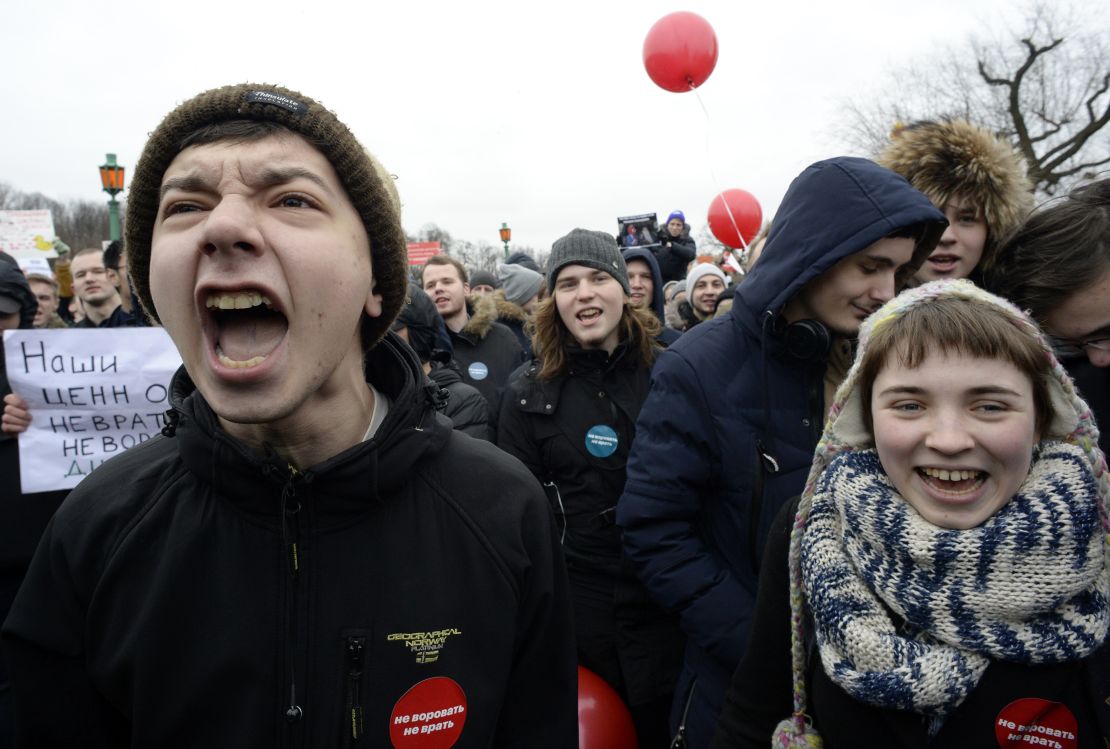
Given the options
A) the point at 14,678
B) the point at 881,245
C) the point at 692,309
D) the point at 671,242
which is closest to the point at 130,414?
the point at 14,678

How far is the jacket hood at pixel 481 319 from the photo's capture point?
514 centimetres

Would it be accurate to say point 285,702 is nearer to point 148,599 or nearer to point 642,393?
point 148,599

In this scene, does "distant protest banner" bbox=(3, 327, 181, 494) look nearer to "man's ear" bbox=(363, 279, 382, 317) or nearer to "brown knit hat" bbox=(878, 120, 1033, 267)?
"man's ear" bbox=(363, 279, 382, 317)

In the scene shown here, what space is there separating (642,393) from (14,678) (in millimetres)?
2353

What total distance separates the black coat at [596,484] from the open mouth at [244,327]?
1.79 metres

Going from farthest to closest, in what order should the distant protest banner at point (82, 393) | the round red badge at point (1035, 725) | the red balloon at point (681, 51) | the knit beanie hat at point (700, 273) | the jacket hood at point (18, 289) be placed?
1. the red balloon at point (681, 51)
2. the knit beanie hat at point (700, 273)
3. the jacket hood at point (18, 289)
4. the distant protest banner at point (82, 393)
5. the round red badge at point (1035, 725)

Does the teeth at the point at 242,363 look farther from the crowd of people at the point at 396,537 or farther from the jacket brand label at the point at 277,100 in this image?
the jacket brand label at the point at 277,100

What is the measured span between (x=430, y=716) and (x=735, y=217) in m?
10.2

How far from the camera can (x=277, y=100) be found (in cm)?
131

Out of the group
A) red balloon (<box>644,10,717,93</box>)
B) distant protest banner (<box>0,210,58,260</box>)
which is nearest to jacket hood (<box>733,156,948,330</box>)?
red balloon (<box>644,10,717,93</box>)

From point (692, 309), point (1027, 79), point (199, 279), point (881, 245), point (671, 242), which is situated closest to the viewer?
point (199, 279)

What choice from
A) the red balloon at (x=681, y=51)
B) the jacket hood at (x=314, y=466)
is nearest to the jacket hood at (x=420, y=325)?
the jacket hood at (x=314, y=466)

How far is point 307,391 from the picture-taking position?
1229mm

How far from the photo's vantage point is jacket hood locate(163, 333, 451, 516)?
125cm
